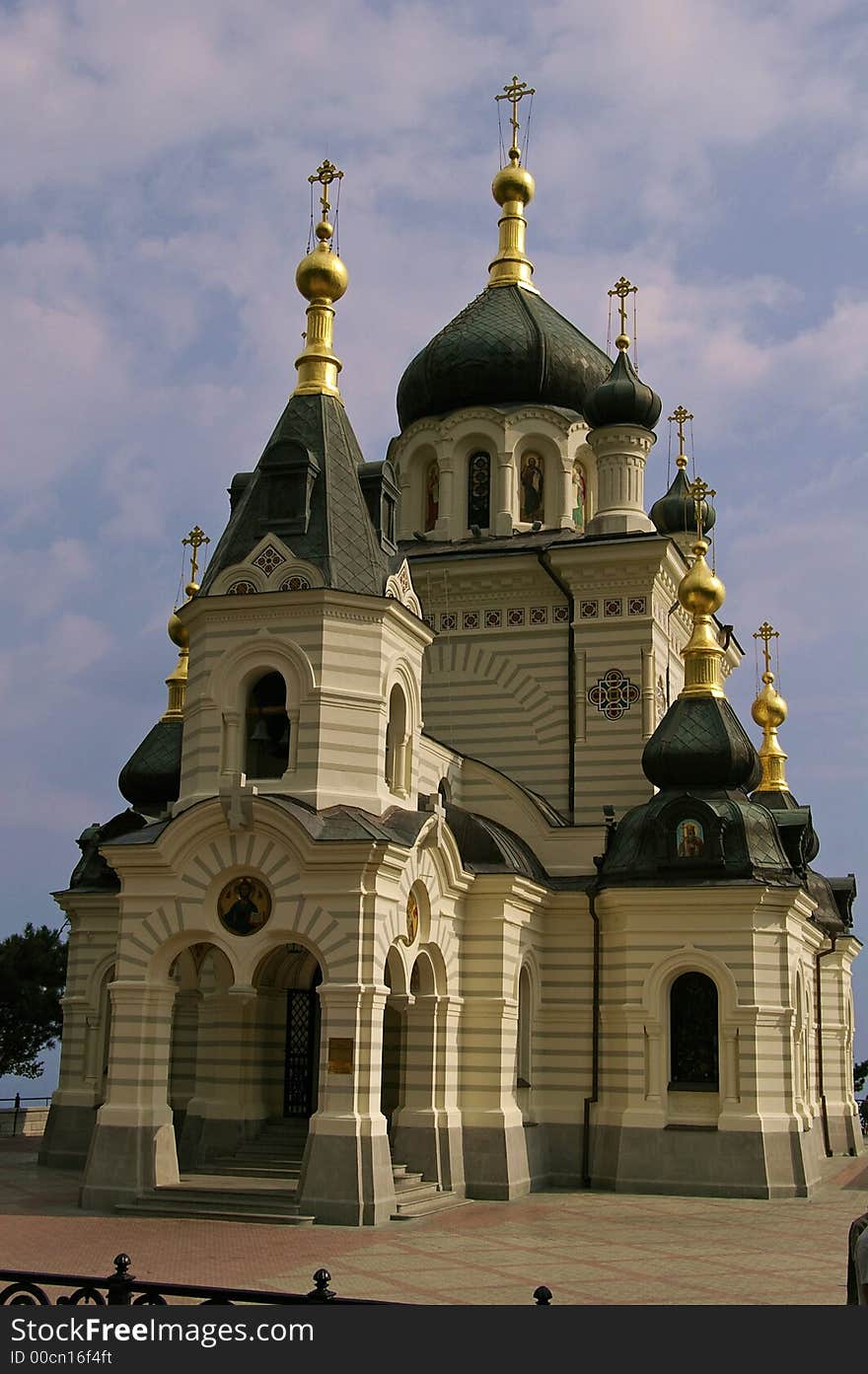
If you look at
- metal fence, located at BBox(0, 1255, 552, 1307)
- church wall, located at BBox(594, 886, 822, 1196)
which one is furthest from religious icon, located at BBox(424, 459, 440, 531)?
metal fence, located at BBox(0, 1255, 552, 1307)

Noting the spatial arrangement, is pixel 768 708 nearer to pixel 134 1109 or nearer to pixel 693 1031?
pixel 693 1031

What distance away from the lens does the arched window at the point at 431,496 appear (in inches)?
1174

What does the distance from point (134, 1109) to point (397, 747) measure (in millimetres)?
5875

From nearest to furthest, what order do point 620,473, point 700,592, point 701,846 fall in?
point 701,846 < point 700,592 < point 620,473

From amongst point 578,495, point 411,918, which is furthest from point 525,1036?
point 578,495

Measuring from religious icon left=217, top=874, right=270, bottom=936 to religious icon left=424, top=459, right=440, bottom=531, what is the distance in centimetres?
1209

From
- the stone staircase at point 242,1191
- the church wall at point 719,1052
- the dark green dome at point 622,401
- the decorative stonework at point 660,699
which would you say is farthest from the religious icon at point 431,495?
the stone staircase at point 242,1191

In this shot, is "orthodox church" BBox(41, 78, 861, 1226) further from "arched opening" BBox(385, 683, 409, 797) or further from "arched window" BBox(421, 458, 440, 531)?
"arched window" BBox(421, 458, 440, 531)

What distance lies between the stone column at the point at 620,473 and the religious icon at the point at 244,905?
1085cm

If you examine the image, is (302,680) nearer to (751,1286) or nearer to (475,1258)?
(475,1258)

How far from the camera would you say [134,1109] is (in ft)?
62.6

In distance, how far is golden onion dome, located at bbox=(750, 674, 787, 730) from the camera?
35.8 m

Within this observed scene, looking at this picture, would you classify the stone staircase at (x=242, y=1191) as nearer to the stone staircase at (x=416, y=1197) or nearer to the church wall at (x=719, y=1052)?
the stone staircase at (x=416, y=1197)
